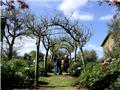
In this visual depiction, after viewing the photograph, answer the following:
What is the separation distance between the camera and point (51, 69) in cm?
3525

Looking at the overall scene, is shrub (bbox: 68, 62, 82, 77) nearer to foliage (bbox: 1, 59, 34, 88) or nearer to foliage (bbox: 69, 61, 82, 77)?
foliage (bbox: 69, 61, 82, 77)

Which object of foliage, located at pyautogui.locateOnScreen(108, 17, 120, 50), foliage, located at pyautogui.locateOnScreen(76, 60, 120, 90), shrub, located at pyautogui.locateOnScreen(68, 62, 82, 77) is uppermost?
foliage, located at pyautogui.locateOnScreen(108, 17, 120, 50)

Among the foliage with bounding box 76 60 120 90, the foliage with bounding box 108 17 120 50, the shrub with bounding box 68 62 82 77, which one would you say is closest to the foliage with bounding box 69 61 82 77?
the shrub with bounding box 68 62 82 77

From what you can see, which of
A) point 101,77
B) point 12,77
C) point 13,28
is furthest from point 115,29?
point 12,77

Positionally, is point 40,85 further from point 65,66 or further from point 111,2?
point 65,66

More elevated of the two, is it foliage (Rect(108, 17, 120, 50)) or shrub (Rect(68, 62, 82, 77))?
foliage (Rect(108, 17, 120, 50))

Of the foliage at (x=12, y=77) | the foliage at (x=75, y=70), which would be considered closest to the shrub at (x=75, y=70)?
the foliage at (x=75, y=70)

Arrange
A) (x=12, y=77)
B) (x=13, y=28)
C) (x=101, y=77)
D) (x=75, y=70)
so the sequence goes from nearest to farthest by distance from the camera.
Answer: (x=12, y=77), (x=101, y=77), (x=75, y=70), (x=13, y=28)

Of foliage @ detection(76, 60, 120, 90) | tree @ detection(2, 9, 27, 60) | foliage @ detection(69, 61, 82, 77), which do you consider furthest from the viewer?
tree @ detection(2, 9, 27, 60)

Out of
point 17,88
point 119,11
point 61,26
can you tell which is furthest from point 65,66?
point 119,11

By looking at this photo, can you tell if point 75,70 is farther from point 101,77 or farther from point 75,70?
point 101,77

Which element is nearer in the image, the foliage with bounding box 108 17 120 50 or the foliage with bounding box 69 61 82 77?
the foliage with bounding box 69 61 82 77

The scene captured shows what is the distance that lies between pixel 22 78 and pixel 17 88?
0.85 m

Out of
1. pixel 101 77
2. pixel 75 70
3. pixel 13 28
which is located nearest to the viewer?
pixel 101 77
